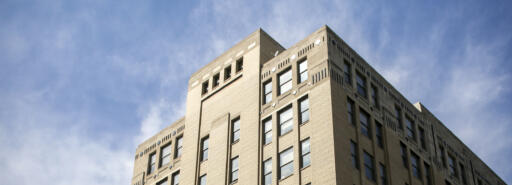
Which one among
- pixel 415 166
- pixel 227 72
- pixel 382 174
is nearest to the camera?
pixel 382 174

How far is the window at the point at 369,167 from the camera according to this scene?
4475 centimetres

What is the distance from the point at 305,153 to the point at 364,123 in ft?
19.7

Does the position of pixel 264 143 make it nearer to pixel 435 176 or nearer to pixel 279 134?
pixel 279 134

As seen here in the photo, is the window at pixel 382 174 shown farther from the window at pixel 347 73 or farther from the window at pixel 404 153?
the window at pixel 347 73

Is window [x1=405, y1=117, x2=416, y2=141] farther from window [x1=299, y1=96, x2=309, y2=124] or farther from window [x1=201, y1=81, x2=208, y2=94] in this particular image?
window [x1=201, y1=81, x2=208, y2=94]

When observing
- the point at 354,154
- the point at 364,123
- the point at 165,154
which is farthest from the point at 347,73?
the point at 165,154

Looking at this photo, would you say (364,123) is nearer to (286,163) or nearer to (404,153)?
(404,153)

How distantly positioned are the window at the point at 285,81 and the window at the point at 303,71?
0.89m

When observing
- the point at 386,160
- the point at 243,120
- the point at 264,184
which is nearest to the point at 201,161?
the point at 243,120

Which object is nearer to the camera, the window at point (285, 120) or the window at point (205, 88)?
the window at point (285, 120)

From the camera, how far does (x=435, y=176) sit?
52625 mm

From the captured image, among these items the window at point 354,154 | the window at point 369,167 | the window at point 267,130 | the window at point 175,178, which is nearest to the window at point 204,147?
the window at point 175,178

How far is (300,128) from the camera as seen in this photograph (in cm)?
4556

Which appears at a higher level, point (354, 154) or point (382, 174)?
point (354, 154)
